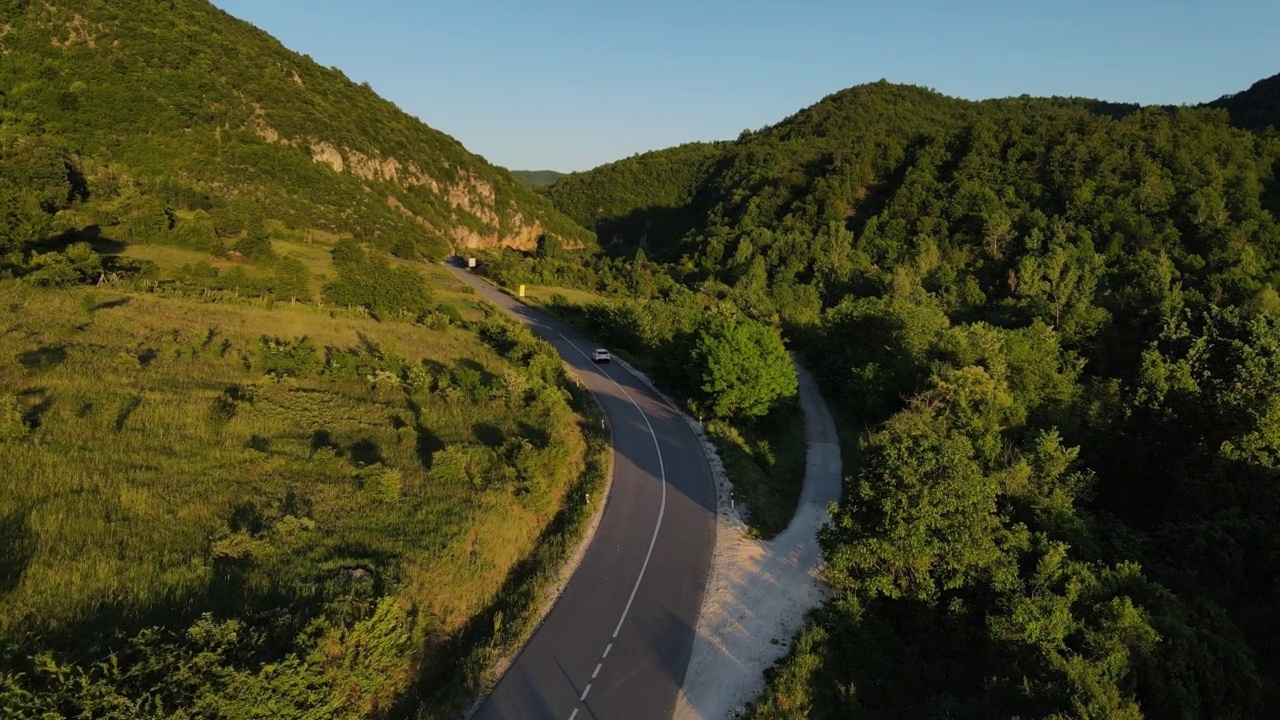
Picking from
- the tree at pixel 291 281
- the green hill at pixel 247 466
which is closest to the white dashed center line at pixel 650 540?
the green hill at pixel 247 466

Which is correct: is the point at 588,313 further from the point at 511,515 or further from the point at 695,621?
the point at 695,621

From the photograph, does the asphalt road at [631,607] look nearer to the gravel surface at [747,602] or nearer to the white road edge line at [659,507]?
the white road edge line at [659,507]

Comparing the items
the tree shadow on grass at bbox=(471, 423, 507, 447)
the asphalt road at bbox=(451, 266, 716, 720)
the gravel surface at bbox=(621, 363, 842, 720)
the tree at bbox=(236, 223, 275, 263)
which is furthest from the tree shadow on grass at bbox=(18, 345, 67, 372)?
the tree at bbox=(236, 223, 275, 263)

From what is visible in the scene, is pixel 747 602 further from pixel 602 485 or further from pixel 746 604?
pixel 602 485

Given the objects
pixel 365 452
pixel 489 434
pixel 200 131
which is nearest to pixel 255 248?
pixel 489 434

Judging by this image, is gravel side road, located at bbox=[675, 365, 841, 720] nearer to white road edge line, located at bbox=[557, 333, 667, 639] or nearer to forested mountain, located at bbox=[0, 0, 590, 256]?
white road edge line, located at bbox=[557, 333, 667, 639]

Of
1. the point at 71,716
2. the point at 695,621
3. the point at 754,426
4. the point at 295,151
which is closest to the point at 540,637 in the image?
the point at 695,621
